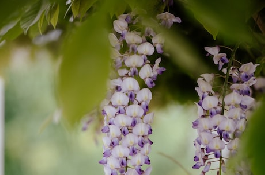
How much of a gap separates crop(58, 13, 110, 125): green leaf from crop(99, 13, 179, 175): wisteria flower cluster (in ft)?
0.68

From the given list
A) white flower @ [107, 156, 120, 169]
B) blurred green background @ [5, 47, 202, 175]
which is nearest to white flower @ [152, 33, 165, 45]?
white flower @ [107, 156, 120, 169]

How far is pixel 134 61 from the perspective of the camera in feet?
1.05

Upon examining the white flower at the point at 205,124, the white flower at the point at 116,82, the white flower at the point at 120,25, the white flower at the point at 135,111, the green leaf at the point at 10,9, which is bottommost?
the green leaf at the point at 10,9

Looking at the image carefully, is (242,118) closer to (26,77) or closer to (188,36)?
(188,36)

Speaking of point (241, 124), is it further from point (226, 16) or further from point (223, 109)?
point (226, 16)

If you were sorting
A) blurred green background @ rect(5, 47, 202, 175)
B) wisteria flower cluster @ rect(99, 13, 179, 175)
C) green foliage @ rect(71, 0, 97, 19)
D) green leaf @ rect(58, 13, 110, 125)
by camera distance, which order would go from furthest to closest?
1. blurred green background @ rect(5, 47, 202, 175)
2. wisteria flower cluster @ rect(99, 13, 179, 175)
3. green foliage @ rect(71, 0, 97, 19)
4. green leaf @ rect(58, 13, 110, 125)

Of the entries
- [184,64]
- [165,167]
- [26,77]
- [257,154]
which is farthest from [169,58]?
[26,77]

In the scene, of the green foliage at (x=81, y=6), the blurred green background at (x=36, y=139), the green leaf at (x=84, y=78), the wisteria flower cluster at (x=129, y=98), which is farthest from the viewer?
the blurred green background at (x=36, y=139)

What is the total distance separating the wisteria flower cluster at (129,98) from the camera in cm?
31

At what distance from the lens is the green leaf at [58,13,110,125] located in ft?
0.31

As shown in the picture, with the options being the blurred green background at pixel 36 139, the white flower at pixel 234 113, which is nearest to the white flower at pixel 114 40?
the white flower at pixel 234 113

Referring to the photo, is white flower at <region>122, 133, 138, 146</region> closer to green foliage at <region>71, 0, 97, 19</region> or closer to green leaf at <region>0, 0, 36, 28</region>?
green foliage at <region>71, 0, 97, 19</region>

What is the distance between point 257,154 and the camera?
0.38 ft

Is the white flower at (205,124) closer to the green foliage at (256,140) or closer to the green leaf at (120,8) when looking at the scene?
the green leaf at (120,8)
